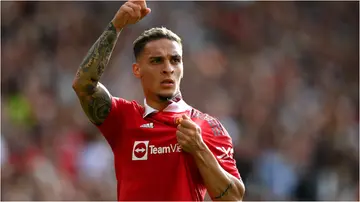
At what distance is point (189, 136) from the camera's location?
4.82m

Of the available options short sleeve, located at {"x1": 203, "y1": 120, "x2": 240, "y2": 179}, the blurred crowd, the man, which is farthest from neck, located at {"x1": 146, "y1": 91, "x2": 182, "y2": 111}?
the blurred crowd

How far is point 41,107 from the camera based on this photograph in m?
11.7

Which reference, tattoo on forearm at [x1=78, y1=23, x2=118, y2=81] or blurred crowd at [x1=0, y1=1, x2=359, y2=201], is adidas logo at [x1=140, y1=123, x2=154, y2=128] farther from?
blurred crowd at [x1=0, y1=1, x2=359, y2=201]

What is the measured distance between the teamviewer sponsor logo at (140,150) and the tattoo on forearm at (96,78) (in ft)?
0.99

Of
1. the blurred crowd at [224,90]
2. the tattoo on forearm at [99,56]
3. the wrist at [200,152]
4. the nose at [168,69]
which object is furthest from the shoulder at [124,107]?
the blurred crowd at [224,90]

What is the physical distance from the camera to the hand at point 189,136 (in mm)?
4821

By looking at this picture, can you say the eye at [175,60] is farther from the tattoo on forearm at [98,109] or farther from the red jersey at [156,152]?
the tattoo on forearm at [98,109]

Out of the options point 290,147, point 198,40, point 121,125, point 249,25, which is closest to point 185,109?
point 121,125

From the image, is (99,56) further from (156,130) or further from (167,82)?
(156,130)

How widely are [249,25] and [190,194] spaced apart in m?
9.92

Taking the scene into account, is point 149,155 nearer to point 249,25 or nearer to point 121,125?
point 121,125

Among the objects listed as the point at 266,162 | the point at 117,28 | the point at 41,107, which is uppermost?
the point at 117,28

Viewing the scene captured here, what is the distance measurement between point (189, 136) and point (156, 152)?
0.29 meters

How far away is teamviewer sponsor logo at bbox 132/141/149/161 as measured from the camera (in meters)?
5.02
